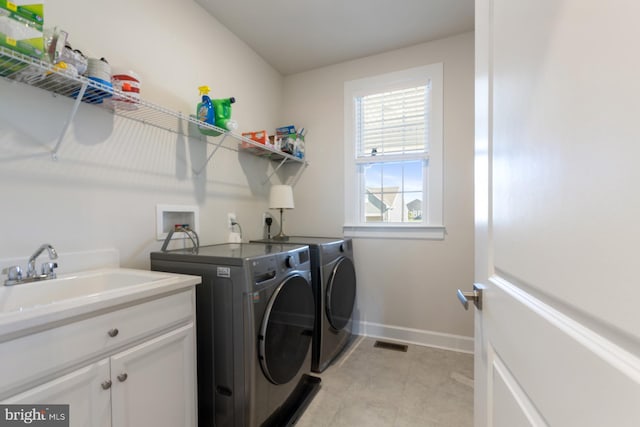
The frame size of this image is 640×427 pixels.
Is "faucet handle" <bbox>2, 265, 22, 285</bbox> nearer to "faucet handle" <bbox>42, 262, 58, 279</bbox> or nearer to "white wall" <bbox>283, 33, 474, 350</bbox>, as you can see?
"faucet handle" <bbox>42, 262, 58, 279</bbox>

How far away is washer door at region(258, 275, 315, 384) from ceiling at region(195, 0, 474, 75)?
→ 76.5 inches

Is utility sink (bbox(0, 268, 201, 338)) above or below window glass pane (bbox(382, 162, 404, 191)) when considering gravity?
below

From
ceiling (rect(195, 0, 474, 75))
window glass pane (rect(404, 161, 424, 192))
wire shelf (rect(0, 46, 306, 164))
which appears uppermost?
→ ceiling (rect(195, 0, 474, 75))

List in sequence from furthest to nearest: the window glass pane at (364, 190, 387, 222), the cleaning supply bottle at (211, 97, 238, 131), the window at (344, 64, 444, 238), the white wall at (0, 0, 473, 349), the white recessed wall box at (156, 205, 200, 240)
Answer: the window glass pane at (364, 190, 387, 222) < the window at (344, 64, 444, 238) < the cleaning supply bottle at (211, 97, 238, 131) < the white recessed wall box at (156, 205, 200, 240) < the white wall at (0, 0, 473, 349)

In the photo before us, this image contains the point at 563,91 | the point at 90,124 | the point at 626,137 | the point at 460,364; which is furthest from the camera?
the point at 460,364

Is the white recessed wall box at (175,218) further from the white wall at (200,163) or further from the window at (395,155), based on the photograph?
the window at (395,155)

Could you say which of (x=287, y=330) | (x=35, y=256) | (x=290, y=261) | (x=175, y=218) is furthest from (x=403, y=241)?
(x=35, y=256)

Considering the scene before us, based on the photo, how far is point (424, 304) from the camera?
98.8 inches

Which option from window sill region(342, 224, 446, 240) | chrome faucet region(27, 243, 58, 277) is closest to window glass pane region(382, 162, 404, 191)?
window sill region(342, 224, 446, 240)

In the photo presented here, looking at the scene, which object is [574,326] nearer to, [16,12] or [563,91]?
[563,91]

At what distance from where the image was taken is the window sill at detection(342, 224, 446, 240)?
2.47 m

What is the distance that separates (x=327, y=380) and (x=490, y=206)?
177cm

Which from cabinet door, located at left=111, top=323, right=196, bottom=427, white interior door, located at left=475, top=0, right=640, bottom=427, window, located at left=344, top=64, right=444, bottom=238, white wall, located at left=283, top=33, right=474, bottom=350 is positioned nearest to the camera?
white interior door, located at left=475, top=0, right=640, bottom=427

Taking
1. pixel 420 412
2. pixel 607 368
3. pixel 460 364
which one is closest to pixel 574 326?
pixel 607 368
